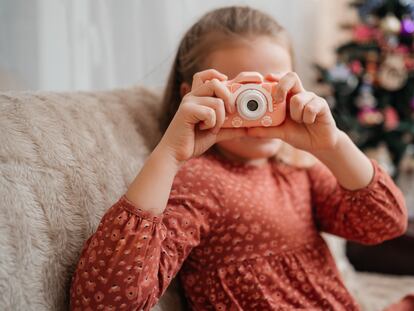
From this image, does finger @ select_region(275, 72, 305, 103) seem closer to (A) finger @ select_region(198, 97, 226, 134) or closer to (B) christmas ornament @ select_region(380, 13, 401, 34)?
A: (A) finger @ select_region(198, 97, 226, 134)

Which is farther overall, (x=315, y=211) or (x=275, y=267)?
(x=315, y=211)

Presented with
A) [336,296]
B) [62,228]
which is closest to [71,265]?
[62,228]

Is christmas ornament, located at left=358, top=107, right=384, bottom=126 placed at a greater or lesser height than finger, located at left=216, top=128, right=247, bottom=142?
lesser

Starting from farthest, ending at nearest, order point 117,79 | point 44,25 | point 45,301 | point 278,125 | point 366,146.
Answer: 1. point 366,146
2. point 117,79
3. point 44,25
4. point 278,125
5. point 45,301

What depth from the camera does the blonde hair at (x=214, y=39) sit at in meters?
0.81

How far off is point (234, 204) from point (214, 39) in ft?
0.96

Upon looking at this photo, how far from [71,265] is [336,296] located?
1.53 ft

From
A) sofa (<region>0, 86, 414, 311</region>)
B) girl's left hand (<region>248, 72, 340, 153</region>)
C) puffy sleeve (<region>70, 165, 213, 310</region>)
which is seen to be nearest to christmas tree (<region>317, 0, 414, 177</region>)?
girl's left hand (<region>248, 72, 340, 153</region>)

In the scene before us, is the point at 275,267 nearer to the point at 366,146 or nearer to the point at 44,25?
the point at 44,25

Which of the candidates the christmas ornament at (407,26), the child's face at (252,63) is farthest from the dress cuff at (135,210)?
the christmas ornament at (407,26)

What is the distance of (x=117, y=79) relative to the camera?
51.2 inches

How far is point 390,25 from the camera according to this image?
6.53 feet

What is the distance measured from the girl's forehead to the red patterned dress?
160 mm

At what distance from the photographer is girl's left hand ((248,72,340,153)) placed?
65cm
